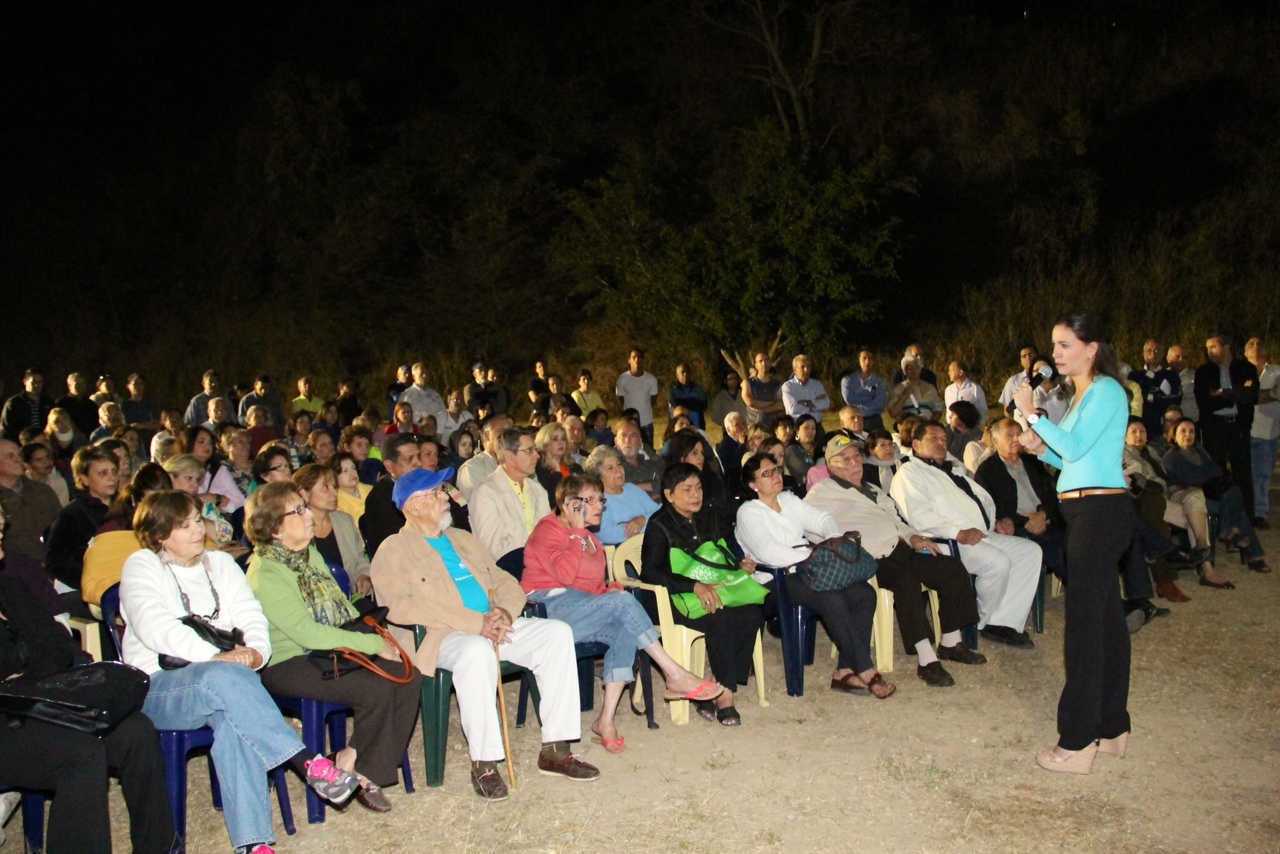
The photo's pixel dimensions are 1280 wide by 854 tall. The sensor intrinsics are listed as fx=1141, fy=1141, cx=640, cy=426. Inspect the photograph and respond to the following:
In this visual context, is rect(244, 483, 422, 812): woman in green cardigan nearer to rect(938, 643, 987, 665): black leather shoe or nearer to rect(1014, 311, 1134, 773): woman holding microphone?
rect(1014, 311, 1134, 773): woman holding microphone

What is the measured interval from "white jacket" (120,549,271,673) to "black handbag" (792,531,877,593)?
2.59 meters

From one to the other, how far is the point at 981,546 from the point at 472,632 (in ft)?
10.1

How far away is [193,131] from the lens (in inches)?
1309

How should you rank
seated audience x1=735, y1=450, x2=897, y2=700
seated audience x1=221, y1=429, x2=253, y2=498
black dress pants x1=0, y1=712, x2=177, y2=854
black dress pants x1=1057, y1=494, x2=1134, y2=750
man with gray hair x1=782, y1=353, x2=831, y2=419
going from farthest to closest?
man with gray hair x1=782, y1=353, x2=831, y2=419 < seated audience x1=221, y1=429, x2=253, y2=498 < seated audience x1=735, y1=450, x2=897, y2=700 < black dress pants x1=1057, y1=494, x2=1134, y2=750 < black dress pants x1=0, y1=712, x2=177, y2=854

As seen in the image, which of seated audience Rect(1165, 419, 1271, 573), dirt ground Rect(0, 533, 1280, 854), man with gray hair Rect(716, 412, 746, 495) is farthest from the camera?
man with gray hair Rect(716, 412, 746, 495)

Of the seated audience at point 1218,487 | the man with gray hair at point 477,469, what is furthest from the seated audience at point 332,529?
the seated audience at point 1218,487

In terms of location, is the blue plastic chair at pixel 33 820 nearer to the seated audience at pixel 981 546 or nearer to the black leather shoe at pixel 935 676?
the black leather shoe at pixel 935 676

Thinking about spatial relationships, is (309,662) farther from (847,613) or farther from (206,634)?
(847,613)

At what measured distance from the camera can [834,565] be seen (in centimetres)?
555

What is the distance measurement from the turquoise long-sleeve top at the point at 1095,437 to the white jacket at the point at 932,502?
1.89 meters

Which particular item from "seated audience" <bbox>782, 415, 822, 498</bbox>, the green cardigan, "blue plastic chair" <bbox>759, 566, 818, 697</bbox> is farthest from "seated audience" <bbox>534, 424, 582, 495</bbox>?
the green cardigan

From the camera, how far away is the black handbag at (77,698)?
11.4ft

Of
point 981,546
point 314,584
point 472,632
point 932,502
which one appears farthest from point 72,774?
point 981,546

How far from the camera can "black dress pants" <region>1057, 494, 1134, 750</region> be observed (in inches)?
170
